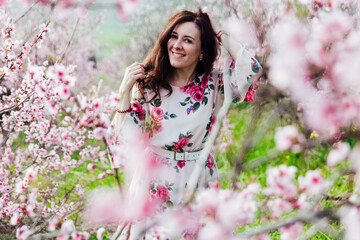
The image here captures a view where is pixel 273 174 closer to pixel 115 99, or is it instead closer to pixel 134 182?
pixel 115 99

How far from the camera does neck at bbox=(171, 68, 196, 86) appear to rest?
216 centimetres

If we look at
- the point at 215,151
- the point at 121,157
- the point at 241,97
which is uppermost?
the point at 241,97

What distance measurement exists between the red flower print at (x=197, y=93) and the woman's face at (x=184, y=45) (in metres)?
0.15

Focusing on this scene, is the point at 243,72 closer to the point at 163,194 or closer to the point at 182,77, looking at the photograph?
the point at 182,77

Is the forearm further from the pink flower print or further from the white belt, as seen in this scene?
the white belt

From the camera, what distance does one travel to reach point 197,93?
2125 mm

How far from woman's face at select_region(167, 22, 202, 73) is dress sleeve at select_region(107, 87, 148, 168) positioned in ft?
0.98

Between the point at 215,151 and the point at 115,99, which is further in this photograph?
the point at 215,151

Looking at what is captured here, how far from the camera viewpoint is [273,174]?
1.52 m

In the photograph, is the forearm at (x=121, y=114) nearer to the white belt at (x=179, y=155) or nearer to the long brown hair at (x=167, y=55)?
the long brown hair at (x=167, y=55)

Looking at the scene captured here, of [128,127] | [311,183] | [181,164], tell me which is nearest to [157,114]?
[128,127]

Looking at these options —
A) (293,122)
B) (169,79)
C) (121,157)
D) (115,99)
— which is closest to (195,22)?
(169,79)

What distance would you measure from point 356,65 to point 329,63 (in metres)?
0.12

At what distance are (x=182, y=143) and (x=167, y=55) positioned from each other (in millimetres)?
541
